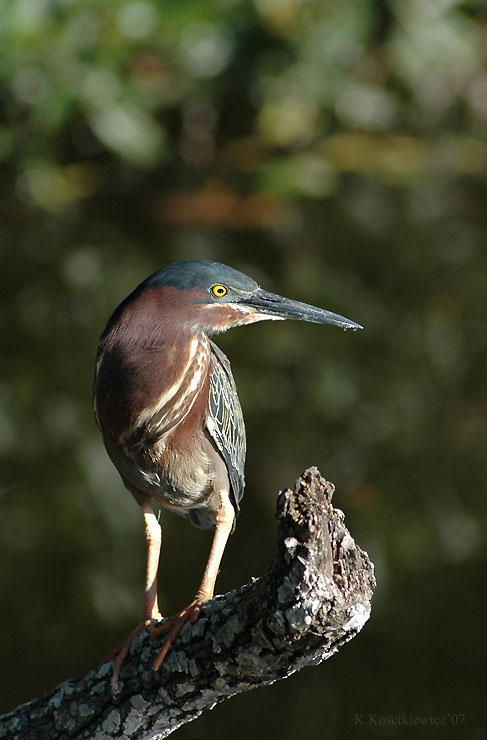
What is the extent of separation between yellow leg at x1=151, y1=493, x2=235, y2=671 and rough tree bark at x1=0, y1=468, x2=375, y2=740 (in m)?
0.07

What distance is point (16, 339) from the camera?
823 centimetres

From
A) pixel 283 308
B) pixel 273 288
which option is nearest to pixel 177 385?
pixel 283 308

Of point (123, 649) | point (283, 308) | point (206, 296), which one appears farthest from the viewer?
point (283, 308)

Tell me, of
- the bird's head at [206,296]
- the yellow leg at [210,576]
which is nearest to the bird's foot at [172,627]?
the yellow leg at [210,576]

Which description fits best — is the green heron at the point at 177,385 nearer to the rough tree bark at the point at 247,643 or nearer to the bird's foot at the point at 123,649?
the bird's foot at the point at 123,649

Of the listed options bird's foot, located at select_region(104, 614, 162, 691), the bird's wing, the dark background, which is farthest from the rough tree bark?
the dark background

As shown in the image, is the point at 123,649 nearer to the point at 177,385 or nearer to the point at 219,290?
the point at 177,385

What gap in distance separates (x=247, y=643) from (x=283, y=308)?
3.84ft

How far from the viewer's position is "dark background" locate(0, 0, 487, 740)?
5.02 m

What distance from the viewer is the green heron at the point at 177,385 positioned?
3.22 meters

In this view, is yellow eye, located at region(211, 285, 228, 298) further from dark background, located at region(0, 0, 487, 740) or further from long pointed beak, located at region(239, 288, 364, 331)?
dark background, located at region(0, 0, 487, 740)

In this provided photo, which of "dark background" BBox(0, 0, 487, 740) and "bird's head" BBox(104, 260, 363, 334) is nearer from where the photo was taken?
"bird's head" BBox(104, 260, 363, 334)

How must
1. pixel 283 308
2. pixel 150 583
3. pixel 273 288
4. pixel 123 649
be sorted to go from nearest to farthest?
pixel 123 649, pixel 283 308, pixel 150 583, pixel 273 288

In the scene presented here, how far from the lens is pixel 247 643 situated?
2.52m
